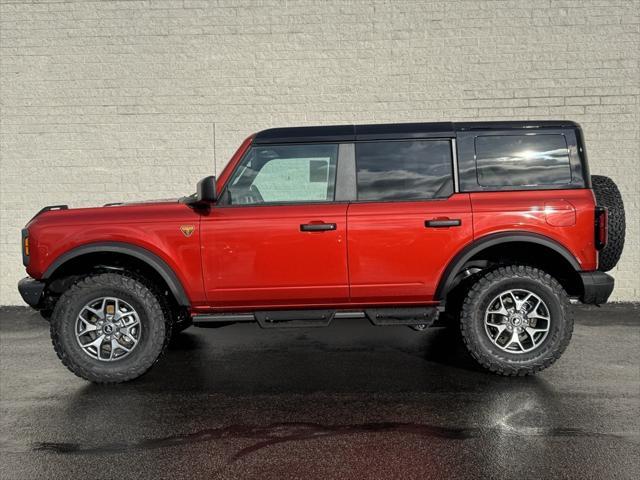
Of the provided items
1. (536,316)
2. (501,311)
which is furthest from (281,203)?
(536,316)

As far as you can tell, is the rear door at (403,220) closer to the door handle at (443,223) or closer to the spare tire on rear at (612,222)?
the door handle at (443,223)

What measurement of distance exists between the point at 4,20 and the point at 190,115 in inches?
112

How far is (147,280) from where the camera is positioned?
4789 mm

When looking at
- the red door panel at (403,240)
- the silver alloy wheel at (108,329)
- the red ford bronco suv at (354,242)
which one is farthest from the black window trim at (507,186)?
the silver alloy wheel at (108,329)

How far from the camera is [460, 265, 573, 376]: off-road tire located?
4.58 meters

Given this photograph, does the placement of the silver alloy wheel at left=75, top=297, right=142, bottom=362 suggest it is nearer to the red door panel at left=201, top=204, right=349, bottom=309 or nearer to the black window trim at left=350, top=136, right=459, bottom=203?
the red door panel at left=201, top=204, right=349, bottom=309

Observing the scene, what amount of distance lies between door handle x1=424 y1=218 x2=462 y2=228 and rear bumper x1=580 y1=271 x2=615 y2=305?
1.08 m

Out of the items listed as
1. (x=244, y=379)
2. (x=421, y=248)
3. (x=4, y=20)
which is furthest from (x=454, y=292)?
(x=4, y=20)

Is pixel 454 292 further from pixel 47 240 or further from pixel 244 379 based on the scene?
pixel 47 240

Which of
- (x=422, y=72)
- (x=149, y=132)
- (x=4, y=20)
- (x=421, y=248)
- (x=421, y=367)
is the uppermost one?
(x=4, y=20)

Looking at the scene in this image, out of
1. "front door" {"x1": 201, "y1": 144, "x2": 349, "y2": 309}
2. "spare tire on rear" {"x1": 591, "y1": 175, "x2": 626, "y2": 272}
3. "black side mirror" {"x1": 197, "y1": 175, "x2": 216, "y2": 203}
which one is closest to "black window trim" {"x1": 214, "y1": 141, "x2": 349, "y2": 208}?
"front door" {"x1": 201, "y1": 144, "x2": 349, "y2": 309}

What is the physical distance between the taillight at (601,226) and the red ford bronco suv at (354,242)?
0.01 meters

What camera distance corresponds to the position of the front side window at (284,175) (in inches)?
186

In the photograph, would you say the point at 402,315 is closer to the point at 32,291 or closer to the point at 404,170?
the point at 404,170
